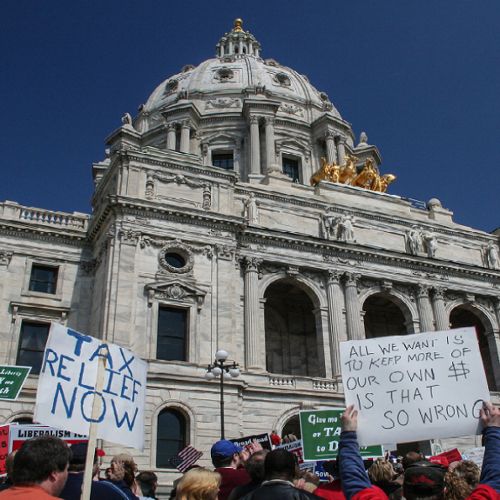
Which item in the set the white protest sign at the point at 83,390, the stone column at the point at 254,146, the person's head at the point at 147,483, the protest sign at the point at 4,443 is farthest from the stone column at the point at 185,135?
the white protest sign at the point at 83,390

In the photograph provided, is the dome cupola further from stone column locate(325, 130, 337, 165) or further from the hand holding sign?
the hand holding sign

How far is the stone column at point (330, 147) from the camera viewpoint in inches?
2202

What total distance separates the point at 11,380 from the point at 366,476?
10.3 meters

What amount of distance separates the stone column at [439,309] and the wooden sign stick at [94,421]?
30.2 meters

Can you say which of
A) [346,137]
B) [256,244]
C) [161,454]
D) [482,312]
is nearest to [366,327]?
[482,312]

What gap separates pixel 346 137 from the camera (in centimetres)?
6000

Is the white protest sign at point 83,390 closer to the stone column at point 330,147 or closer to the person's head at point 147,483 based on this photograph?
the person's head at point 147,483

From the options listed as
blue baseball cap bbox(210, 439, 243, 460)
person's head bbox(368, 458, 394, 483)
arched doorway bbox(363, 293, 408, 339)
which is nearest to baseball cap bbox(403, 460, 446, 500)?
person's head bbox(368, 458, 394, 483)

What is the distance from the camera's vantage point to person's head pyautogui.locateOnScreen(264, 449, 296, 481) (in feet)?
17.8

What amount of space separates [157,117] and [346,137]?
18896 mm

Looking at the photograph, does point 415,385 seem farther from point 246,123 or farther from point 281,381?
point 246,123

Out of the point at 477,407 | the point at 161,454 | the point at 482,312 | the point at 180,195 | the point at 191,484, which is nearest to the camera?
the point at 191,484

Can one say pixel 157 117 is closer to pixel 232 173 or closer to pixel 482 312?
pixel 232 173

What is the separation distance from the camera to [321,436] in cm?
1423
